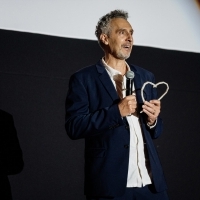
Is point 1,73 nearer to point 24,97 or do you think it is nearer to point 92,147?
point 24,97

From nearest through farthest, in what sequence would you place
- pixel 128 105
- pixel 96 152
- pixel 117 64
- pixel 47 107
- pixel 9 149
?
pixel 128 105, pixel 96 152, pixel 117 64, pixel 9 149, pixel 47 107

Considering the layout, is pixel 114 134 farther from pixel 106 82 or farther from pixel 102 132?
pixel 106 82

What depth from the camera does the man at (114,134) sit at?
1.45m

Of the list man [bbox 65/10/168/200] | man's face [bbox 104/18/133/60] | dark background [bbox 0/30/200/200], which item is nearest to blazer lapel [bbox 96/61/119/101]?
man [bbox 65/10/168/200]

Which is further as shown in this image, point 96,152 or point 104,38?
point 104,38

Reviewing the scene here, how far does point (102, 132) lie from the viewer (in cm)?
152

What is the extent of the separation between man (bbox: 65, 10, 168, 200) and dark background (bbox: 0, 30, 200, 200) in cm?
90

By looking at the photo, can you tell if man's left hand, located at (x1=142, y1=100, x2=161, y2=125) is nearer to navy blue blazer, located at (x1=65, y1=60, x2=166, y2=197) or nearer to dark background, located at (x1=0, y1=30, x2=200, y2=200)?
navy blue blazer, located at (x1=65, y1=60, x2=166, y2=197)

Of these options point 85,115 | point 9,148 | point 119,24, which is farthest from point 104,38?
point 9,148

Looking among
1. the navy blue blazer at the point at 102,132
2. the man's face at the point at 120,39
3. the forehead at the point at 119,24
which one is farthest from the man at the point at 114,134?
the forehead at the point at 119,24

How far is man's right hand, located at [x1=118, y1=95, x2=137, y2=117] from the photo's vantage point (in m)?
1.40

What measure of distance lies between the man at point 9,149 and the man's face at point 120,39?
0.96 m

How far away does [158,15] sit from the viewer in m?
2.59

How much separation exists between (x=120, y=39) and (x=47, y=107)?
37.5 inches
